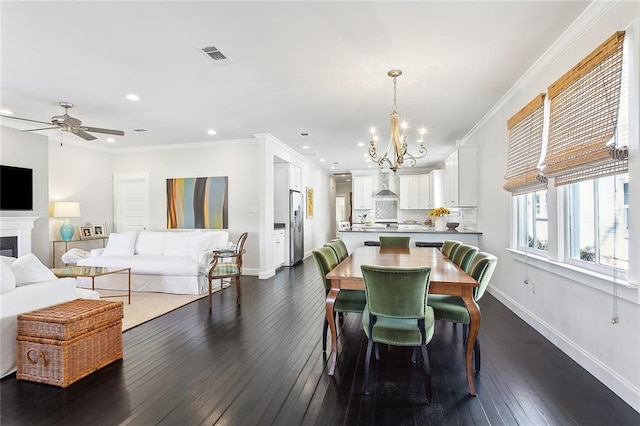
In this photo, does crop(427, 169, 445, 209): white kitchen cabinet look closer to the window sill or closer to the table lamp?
the window sill

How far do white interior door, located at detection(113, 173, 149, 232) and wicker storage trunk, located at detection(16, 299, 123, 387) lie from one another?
4686mm

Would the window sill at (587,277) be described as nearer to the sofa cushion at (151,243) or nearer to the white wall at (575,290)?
the white wall at (575,290)

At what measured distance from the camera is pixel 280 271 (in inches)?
266

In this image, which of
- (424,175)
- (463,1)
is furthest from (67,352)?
(424,175)

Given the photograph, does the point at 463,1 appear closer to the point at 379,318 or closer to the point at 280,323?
the point at 379,318

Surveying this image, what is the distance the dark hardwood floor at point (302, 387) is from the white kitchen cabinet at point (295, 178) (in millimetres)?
4344

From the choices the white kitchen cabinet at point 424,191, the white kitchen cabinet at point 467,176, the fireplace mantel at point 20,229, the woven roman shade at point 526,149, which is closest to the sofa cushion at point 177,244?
the fireplace mantel at point 20,229

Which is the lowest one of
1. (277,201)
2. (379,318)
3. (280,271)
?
(280,271)

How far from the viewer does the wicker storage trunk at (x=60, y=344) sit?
7.32 feet

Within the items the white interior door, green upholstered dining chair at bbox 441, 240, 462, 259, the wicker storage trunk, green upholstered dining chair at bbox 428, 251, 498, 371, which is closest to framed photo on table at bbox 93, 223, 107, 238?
the white interior door

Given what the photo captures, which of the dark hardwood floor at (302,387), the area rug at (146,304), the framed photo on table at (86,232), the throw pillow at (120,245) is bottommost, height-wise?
the dark hardwood floor at (302,387)

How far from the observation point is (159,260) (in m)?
4.94

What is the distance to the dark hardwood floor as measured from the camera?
1.90 metres

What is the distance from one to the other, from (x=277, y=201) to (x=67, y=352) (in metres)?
5.23
